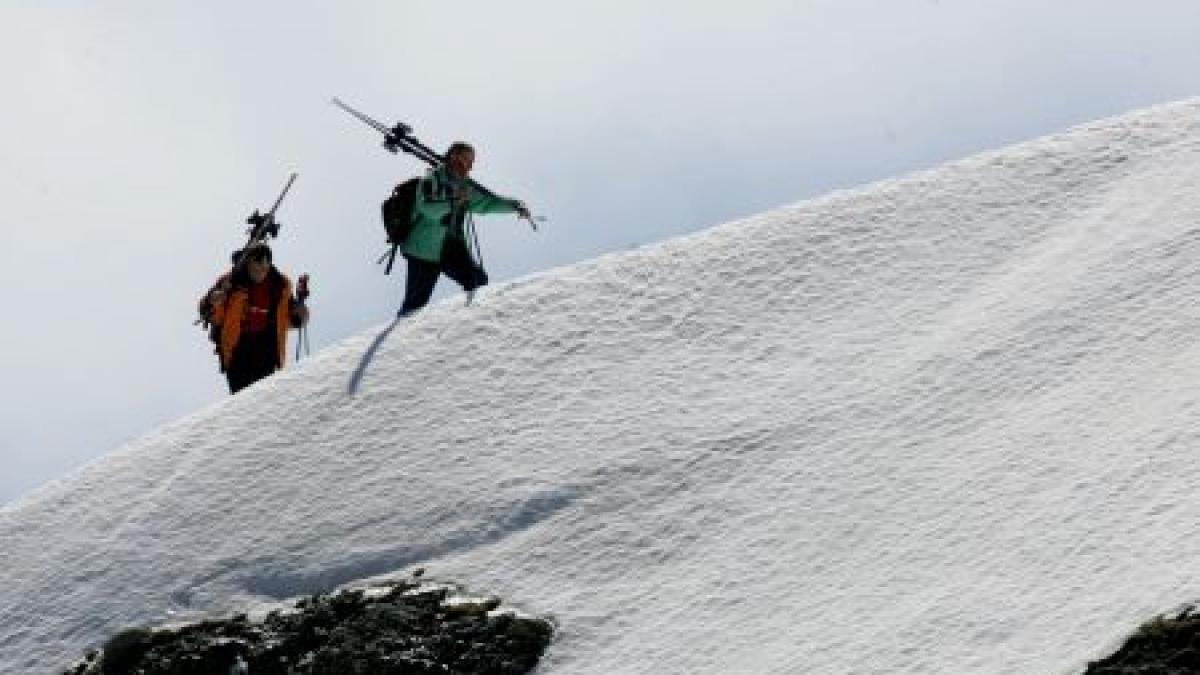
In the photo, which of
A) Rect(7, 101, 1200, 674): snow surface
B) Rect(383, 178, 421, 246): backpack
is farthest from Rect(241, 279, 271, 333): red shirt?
Rect(7, 101, 1200, 674): snow surface

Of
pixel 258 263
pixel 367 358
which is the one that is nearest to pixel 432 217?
pixel 258 263

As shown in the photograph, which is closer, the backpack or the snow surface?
the snow surface

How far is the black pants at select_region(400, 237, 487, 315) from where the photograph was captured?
18234mm

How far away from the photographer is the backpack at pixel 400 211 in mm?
18219

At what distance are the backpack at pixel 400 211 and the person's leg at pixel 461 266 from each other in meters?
0.34

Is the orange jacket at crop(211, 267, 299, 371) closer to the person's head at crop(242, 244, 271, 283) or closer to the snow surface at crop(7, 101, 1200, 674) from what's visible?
the person's head at crop(242, 244, 271, 283)

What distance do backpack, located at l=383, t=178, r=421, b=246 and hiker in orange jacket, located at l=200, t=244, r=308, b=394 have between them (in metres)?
1.02

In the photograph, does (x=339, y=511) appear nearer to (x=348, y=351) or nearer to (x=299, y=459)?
(x=299, y=459)

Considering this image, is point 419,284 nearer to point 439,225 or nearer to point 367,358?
point 439,225

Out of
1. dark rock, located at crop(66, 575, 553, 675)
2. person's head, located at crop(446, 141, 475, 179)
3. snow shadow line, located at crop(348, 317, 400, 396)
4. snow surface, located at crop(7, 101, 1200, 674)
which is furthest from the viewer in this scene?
person's head, located at crop(446, 141, 475, 179)

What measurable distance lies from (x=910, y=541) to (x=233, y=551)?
4.42m

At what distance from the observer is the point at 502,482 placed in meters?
13.7

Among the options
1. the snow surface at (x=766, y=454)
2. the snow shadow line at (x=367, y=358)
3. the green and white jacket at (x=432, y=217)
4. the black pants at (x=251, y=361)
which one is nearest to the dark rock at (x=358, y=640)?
the snow surface at (x=766, y=454)

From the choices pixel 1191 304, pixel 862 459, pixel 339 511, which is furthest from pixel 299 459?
pixel 1191 304
